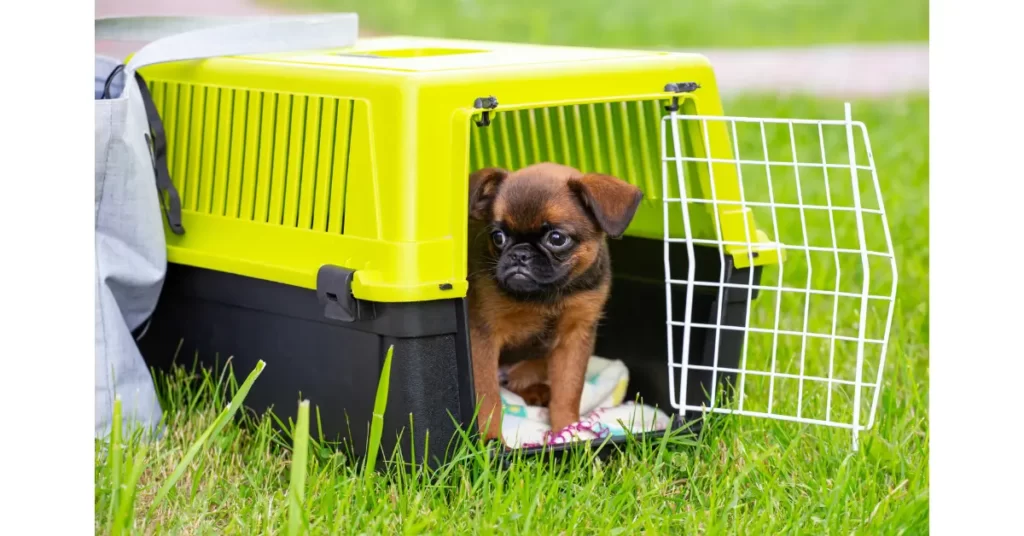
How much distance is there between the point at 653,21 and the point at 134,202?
7.47 m

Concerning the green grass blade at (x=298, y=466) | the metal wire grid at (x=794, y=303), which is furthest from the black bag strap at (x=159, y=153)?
the metal wire grid at (x=794, y=303)

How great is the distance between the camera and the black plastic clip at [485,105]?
2.82 metres

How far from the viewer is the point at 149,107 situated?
11.1 feet

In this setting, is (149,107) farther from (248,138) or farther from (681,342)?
(681,342)

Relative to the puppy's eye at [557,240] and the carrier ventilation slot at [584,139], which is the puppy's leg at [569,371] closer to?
the puppy's eye at [557,240]

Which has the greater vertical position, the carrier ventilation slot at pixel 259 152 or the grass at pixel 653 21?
the grass at pixel 653 21

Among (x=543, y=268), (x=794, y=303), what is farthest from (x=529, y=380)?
(x=794, y=303)

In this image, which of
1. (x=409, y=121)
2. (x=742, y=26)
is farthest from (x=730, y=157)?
(x=742, y=26)

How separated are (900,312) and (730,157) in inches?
49.8

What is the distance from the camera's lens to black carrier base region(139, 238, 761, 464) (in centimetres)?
282

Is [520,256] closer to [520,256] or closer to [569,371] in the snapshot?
[520,256]

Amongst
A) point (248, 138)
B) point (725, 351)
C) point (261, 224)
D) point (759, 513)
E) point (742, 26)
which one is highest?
point (742, 26)

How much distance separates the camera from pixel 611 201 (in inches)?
120

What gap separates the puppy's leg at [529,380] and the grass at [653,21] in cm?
534
